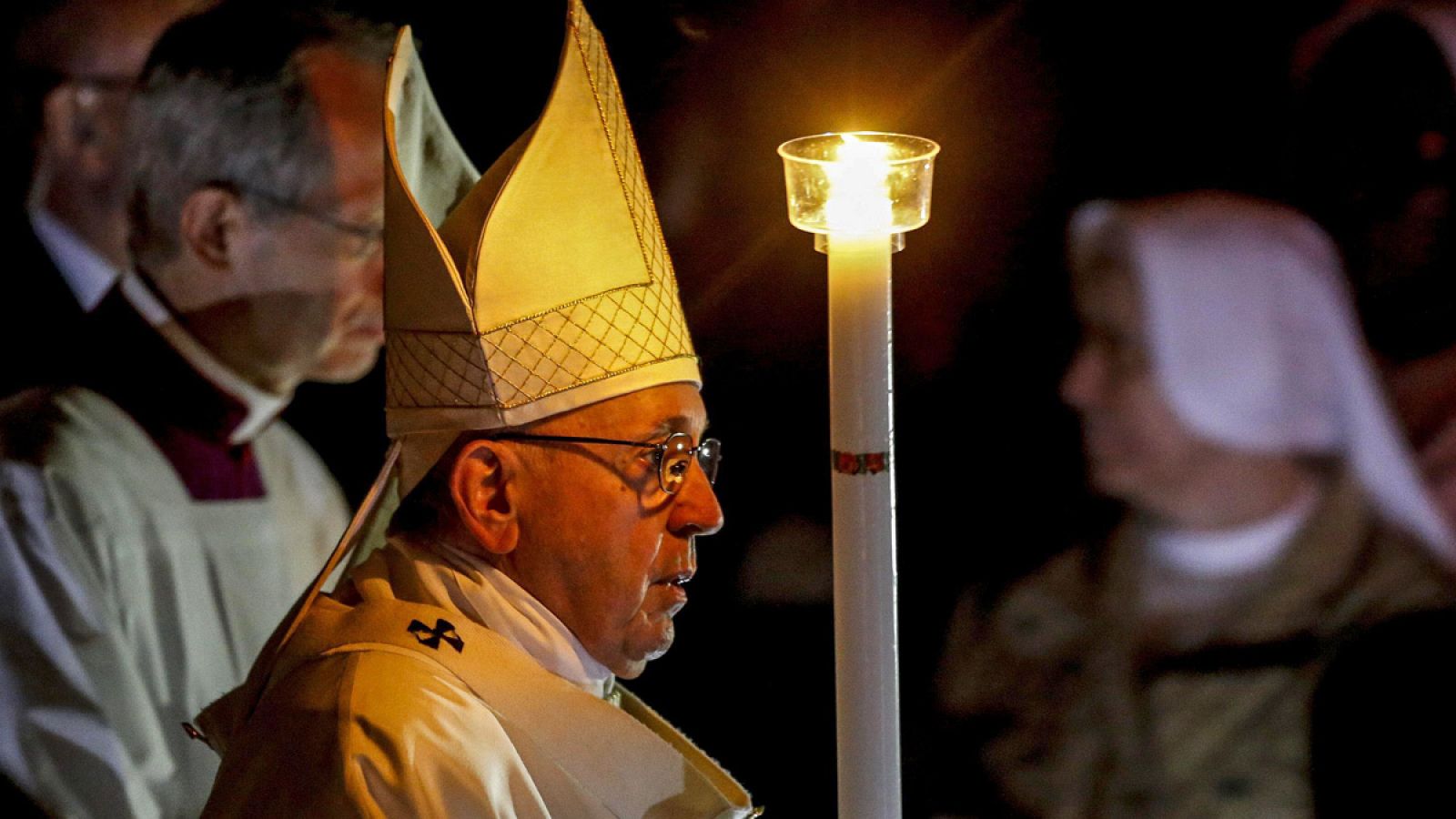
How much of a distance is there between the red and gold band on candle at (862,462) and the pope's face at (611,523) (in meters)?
0.41

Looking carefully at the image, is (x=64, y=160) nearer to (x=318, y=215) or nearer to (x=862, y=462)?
(x=318, y=215)

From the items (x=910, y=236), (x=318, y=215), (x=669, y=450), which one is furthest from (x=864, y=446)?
(x=318, y=215)

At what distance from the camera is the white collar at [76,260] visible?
8.64 feet

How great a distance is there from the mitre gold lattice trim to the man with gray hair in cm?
96

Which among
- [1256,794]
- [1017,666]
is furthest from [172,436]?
[1256,794]

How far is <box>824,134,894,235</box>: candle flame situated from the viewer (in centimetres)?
146

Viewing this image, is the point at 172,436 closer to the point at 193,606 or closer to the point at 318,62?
the point at 193,606

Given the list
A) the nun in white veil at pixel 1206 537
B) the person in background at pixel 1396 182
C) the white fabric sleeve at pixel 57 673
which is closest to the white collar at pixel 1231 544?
the nun in white veil at pixel 1206 537

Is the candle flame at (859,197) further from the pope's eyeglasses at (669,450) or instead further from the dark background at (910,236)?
the dark background at (910,236)

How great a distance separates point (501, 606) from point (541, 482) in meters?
0.15

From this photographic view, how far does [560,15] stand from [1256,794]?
5.75 ft

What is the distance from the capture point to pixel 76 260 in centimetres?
266

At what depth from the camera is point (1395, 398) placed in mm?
2545

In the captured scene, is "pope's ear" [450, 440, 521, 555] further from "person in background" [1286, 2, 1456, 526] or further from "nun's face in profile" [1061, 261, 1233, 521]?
"person in background" [1286, 2, 1456, 526]
